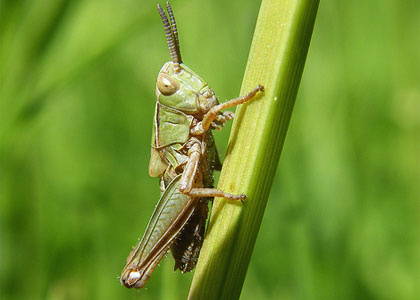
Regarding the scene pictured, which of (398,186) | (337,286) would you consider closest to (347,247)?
(337,286)

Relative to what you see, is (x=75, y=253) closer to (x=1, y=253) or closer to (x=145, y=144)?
(x=1, y=253)

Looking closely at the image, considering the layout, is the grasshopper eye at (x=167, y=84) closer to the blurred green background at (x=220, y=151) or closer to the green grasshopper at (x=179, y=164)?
the green grasshopper at (x=179, y=164)

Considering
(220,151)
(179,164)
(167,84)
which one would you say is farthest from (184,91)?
(220,151)

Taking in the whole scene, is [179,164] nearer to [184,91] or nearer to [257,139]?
[184,91]

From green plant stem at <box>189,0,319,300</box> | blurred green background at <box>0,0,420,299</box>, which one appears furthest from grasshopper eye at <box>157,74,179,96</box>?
green plant stem at <box>189,0,319,300</box>

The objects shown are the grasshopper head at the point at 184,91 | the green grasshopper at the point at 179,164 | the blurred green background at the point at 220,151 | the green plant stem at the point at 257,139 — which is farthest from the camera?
the blurred green background at the point at 220,151

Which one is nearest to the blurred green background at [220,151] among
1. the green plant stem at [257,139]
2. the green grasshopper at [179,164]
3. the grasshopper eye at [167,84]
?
the green grasshopper at [179,164]
